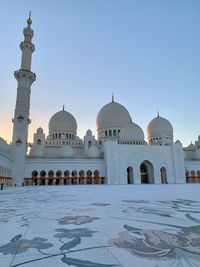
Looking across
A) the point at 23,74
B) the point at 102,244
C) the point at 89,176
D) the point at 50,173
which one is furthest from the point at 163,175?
the point at 102,244

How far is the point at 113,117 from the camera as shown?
40500mm

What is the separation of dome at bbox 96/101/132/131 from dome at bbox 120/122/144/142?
3.92 m

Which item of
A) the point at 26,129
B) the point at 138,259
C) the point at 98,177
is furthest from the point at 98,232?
the point at 98,177

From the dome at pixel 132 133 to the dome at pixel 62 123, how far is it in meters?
9.88

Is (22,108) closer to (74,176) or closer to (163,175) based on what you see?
(74,176)

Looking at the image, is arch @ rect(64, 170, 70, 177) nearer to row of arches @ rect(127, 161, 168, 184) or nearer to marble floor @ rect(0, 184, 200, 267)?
row of arches @ rect(127, 161, 168, 184)

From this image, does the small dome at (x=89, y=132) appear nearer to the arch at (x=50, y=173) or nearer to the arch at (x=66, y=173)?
the arch at (x=66, y=173)

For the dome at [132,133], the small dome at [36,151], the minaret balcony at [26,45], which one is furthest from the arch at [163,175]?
the minaret balcony at [26,45]

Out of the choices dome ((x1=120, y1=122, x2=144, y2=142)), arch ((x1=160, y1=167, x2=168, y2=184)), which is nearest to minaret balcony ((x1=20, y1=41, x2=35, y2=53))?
dome ((x1=120, y1=122, x2=144, y2=142))

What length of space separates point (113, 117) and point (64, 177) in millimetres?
15788

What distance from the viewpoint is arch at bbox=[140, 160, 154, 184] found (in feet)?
114

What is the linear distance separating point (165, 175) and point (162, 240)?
34895mm

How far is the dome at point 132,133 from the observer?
118 ft

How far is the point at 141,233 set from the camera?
2.17 m
